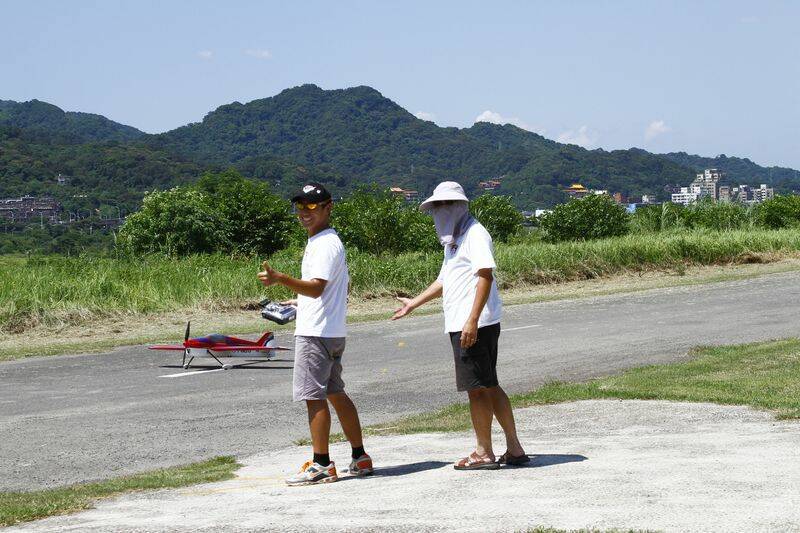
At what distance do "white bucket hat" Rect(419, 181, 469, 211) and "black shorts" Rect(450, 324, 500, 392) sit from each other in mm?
865

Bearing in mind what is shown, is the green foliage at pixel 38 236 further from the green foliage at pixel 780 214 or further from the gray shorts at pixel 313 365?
the gray shorts at pixel 313 365

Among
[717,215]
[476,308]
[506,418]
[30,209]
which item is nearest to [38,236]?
[717,215]

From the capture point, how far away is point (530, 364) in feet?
46.2

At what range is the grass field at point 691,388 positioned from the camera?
31.9ft

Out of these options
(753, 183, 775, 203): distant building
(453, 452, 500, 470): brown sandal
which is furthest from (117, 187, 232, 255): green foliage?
(453, 452, 500, 470): brown sandal

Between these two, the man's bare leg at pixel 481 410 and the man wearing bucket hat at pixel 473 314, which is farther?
the man's bare leg at pixel 481 410

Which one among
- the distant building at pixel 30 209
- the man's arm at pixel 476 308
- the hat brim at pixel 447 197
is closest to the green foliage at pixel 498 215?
the hat brim at pixel 447 197

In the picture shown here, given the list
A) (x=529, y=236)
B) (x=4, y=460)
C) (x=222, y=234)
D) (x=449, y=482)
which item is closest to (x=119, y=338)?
(x=4, y=460)

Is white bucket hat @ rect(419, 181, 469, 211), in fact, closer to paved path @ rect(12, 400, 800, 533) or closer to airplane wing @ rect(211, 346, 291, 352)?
paved path @ rect(12, 400, 800, 533)

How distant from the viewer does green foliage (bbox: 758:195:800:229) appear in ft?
126

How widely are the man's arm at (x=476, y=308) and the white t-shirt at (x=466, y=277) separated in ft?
0.16

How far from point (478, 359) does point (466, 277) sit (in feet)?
1.77

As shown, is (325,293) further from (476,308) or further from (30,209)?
(30,209)

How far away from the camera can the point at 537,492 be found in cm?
639
